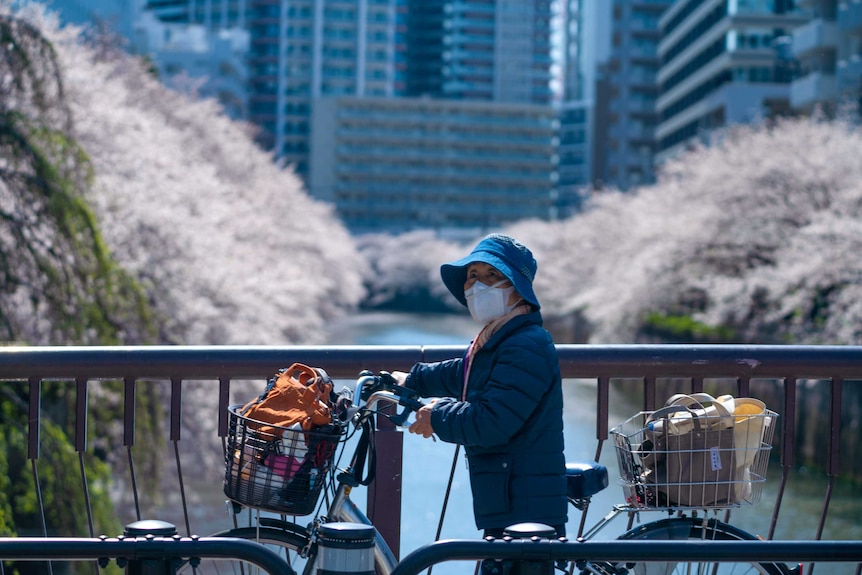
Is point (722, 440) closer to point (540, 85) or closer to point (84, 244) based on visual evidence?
point (84, 244)

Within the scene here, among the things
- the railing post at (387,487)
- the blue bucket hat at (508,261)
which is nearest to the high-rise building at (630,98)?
the railing post at (387,487)

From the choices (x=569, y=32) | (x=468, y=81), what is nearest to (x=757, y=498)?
(x=468, y=81)

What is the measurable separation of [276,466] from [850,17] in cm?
3720

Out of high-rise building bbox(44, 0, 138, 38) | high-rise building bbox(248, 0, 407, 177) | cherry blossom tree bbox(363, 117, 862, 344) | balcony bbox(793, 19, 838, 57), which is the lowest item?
cherry blossom tree bbox(363, 117, 862, 344)

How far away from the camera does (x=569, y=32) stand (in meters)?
157

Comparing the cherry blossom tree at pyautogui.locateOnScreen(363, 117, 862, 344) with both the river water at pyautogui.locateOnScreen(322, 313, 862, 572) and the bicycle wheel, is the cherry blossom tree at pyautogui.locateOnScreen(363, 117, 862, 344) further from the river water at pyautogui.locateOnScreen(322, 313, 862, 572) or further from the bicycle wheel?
the bicycle wheel

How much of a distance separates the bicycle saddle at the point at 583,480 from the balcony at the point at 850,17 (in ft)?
118

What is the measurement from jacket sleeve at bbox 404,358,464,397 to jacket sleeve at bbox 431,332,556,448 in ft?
0.90

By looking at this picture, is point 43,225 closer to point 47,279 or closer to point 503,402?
point 47,279

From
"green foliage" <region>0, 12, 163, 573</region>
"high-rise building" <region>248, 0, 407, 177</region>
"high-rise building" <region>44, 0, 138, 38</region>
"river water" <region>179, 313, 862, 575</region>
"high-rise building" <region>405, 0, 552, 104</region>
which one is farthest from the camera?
"high-rise building" <region>405, 0, 552, 104</region>

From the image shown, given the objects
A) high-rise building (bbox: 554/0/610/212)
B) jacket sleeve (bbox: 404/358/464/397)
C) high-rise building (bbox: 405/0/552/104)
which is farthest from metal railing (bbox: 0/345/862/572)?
high-rise building (bbox: 405/0/552/104)

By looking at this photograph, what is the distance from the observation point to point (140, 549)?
2.40 m

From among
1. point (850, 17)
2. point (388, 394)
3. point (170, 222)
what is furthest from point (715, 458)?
point (850, 17)

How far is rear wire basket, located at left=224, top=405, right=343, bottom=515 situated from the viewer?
→ 277 centimetres
